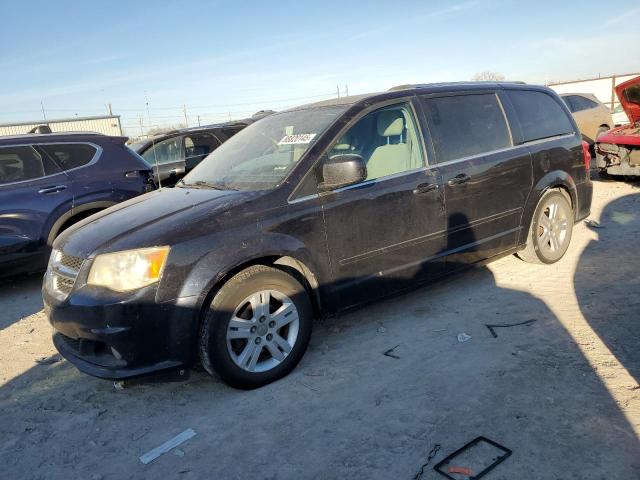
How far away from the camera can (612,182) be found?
9.73 metres

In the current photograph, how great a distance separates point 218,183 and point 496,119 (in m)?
2.64

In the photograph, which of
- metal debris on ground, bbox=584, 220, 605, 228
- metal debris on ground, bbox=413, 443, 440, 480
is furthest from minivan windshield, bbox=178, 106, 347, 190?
metal debris on ground, bbox=584, 220, 605, 228

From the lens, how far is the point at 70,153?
19.3ft

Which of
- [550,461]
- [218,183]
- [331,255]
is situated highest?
[218,183]

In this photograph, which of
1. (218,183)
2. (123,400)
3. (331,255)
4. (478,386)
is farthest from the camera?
(218,183)

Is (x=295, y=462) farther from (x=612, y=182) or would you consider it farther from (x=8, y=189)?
(x=612, y=182)

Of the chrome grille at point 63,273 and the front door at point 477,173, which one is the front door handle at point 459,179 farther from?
the chrome grille at point 63,273

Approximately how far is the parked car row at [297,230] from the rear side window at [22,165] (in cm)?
243

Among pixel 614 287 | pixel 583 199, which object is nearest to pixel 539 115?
pixel 583 199

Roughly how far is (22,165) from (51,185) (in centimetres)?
39

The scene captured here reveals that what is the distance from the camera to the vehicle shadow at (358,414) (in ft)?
8.09

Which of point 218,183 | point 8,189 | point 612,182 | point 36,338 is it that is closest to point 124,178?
point 8,189

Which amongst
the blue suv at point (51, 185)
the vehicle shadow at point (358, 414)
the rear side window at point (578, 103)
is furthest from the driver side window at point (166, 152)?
the rear side window at point (578, 103)

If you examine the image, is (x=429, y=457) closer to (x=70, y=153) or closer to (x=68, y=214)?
(x=68, y=214)
